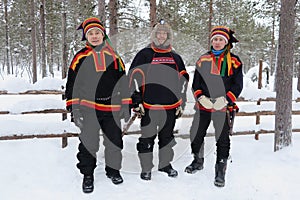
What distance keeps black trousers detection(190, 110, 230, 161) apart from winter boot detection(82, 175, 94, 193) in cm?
157

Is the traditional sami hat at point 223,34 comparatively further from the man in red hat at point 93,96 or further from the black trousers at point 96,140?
the black trousers at point 96,140

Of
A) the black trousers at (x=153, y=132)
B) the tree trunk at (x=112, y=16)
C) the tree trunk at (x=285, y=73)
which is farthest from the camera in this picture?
the tree trunk at (x=112, y=16)

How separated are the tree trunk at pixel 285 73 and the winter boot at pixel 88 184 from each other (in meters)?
3.37

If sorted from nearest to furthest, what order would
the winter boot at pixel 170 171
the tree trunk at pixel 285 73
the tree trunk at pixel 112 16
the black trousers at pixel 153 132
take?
the black trousers at pixel 153 132 < the winter boot at pixel 170 171 < the tree trunk at pixel 285 73 < the tree trunk at pixel 112 16

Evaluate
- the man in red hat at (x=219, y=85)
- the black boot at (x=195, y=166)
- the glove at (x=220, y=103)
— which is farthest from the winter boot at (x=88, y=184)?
the glove at (x=220, y=103)

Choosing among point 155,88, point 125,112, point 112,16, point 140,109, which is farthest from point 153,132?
point 112,16

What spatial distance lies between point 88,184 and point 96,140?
1.87ft

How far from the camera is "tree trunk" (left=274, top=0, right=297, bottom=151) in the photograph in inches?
177

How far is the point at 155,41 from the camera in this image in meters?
3.69

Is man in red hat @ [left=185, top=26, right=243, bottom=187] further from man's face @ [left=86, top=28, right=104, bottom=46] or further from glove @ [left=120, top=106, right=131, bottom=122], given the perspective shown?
man's face @ [left=86, top=28, right=104, bottom=46]

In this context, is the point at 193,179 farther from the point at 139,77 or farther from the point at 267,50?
the point at 267,50

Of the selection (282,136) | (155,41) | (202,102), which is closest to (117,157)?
(202,102)

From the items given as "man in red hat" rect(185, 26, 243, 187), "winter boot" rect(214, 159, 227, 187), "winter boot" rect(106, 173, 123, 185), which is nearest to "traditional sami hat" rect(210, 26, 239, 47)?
"man in red hat" rect(185, 26, 243, 187)

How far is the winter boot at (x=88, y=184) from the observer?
3.40m
